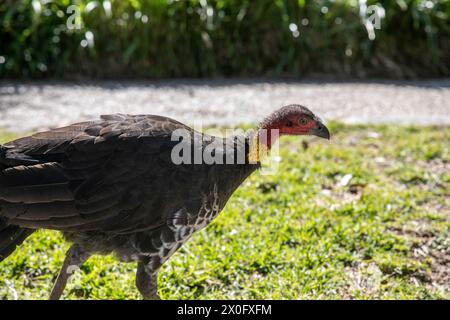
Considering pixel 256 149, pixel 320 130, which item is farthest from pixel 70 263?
pixel 320 130

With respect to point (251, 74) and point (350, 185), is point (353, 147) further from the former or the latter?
point (251, 74)

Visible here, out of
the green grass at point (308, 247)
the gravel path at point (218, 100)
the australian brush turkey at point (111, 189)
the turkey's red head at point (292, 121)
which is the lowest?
the green grass at point (308, 247)

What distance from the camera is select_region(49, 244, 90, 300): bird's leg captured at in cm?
314

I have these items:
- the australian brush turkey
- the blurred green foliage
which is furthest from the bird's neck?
the blurred green foliage

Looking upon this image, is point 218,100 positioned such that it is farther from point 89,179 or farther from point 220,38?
point 89,179

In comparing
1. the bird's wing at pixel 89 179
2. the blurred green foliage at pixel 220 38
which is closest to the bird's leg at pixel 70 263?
the bird's wing at pixel 89 179

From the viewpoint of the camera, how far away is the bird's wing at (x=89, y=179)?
2869 mm

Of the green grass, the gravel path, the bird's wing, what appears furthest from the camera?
the gravel path

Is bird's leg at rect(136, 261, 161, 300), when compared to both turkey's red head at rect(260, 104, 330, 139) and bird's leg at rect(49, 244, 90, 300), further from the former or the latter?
turkey's red head at rect(260, 104, 330, 139)

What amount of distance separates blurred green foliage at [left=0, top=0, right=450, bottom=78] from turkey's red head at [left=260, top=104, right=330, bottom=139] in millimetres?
5133

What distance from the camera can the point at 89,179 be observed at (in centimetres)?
292

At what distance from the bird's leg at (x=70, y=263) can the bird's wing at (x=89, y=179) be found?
25cm

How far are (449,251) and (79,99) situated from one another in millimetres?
4831

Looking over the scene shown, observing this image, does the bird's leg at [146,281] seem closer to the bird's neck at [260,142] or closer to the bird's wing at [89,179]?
the bird's wing at [89,179]
